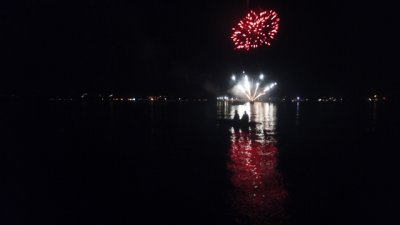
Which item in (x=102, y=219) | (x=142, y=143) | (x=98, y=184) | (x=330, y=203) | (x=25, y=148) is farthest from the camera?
(x=142, y=143)

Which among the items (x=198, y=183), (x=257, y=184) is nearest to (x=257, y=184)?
(x=257, y=184)

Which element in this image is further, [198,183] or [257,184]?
[198,183]

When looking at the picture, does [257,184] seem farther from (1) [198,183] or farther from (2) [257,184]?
(1) [198,183]

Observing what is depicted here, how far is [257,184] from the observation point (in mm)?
13336

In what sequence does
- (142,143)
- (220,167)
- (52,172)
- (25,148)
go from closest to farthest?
(52,172), (220,167), (25,148), (142,143)

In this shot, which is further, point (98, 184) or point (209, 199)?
point (98, 184)

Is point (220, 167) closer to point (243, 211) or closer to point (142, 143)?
point (243, 211)

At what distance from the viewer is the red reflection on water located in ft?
33.6

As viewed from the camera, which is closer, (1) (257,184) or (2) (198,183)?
(1) (257,184)

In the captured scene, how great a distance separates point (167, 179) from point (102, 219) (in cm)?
464

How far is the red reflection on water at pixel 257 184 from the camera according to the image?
10.3 meters

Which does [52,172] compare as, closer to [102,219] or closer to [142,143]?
[102,219]

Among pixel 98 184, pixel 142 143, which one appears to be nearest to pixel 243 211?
pixel 98 184

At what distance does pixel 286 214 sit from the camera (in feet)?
33.3
